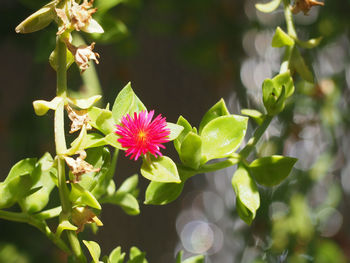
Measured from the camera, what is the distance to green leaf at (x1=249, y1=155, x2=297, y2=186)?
237 mm

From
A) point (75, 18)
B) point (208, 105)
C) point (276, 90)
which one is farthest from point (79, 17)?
point (208, 105)

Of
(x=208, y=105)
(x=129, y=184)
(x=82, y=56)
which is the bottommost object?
(x=208, y=105)

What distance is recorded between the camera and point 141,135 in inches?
8.2

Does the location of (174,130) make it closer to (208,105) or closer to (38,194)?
(38,194)

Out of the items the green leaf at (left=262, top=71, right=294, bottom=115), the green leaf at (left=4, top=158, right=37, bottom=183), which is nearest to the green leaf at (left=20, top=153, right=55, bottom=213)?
the green leaf at (left=4, top=158, right=37, bottom=183)

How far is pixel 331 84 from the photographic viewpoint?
0.55m

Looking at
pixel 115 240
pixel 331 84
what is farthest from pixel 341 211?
pixel 115 240

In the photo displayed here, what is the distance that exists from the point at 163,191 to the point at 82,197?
4cm

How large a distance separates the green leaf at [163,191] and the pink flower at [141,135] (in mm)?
23

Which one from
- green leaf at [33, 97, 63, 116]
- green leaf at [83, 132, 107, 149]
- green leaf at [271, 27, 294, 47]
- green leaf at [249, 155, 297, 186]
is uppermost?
green leaf at [33, 97, 63, 116]

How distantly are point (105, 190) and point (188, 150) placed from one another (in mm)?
74

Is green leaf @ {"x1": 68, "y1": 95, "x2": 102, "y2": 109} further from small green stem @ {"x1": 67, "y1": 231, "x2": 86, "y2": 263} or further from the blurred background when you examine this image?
the blurred background

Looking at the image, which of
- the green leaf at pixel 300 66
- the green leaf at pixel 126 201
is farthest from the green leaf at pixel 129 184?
the green leaf at pixel 300 66

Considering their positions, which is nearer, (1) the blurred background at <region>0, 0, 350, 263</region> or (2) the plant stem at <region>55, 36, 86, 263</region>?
(2) the plant stem at <region>55, 36, 86, 263</region>
